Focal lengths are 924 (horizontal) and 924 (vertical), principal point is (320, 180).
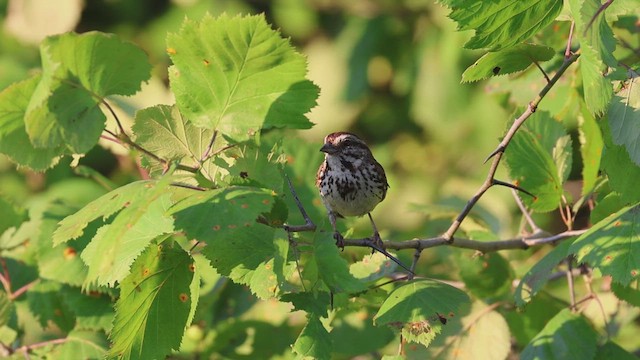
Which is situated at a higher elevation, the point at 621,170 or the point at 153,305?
the point at 621,170

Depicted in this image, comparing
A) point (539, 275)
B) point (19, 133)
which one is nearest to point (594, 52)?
point (539, 275)

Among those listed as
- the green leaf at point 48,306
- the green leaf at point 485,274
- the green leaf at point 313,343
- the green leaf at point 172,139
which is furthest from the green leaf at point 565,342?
the green leaf at point 48,306

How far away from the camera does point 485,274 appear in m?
3.51

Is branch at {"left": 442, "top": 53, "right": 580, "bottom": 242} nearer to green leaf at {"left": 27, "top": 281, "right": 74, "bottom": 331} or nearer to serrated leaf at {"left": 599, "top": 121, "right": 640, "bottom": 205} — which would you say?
serrated leaf at {"left": 599, "top": 121, "right": 640, "bottom": 205}

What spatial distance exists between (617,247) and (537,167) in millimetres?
785

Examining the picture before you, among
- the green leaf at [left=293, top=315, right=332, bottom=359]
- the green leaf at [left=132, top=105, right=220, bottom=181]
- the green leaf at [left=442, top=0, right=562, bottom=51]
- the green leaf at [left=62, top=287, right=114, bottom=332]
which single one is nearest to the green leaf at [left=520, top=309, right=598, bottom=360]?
the green leaf at [left=293, top=315, right=332, bottom=359]

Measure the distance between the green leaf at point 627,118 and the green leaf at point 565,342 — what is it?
0.79m

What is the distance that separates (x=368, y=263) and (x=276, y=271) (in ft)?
2.57

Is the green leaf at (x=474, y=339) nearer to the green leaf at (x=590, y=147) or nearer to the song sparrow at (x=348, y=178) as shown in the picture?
the green leaf at (x=590, y=147)

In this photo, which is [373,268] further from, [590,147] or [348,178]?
[348,178]

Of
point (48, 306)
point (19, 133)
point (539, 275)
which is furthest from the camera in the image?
point (48, 306)

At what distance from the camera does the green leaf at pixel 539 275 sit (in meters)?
2.87

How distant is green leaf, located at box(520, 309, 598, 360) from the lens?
296cm

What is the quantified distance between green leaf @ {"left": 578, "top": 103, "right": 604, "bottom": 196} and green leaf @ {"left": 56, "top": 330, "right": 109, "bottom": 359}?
185 cm
